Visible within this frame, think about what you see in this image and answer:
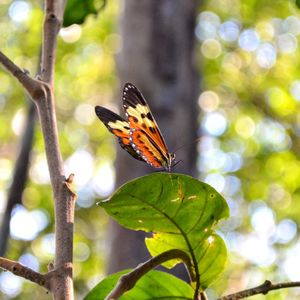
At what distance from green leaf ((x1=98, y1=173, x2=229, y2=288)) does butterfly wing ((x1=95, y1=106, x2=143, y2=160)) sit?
6 centimetres

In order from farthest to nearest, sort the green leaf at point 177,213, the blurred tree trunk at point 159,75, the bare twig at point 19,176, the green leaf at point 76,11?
the blurred tree trunk at point 159,75, the bare twig at point 19,176, the green leaf at point 76,11, the green leaf at point 177,213

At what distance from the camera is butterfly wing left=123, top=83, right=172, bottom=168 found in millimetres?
838

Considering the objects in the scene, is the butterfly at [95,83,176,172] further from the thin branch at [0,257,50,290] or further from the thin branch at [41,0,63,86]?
the thin branch at [0,257,50,290]

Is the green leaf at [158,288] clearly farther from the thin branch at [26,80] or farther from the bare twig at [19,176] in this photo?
the bare twig at [19,176]

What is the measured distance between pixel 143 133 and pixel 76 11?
0.36 m

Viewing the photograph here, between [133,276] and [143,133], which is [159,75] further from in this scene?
[133,276]

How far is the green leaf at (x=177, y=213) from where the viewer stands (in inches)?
29.6

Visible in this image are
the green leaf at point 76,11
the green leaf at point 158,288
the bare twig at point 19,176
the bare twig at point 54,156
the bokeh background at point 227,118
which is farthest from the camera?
the bokeh background at point 227,118

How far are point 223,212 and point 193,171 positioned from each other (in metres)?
1.85

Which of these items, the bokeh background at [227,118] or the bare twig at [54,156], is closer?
the bare twig at [54,156]

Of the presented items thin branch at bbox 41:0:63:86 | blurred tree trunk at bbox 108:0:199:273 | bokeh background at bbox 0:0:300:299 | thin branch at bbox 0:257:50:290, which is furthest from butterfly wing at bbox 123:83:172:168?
bokeh background at bbox 0:0:300:299

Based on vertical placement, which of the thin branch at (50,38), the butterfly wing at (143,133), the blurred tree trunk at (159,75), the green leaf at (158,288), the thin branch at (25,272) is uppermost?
the blurred tree trunk at (159,75)

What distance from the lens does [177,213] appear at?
826mm

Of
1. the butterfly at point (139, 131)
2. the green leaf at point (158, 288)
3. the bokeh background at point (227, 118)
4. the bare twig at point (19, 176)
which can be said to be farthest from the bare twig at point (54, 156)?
the bokeh background at point (227, 118)
